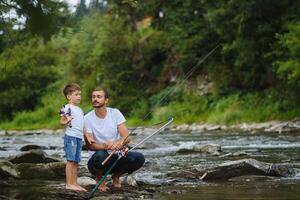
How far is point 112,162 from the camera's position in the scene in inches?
230

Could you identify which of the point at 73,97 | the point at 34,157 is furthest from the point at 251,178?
the point at 34,157

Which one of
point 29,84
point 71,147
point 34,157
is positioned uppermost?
point 71,147

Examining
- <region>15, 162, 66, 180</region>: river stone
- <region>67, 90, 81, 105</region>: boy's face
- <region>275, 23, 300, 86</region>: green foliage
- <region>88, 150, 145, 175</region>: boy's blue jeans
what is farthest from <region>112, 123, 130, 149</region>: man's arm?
<region>275, 23, 300, 86</region>: green foliage

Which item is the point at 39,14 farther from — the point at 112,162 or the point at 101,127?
the point at 112,162

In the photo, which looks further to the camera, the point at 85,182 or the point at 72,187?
the point at 85,182

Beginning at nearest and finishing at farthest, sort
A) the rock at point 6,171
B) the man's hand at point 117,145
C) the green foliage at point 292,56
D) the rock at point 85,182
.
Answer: the man's hand at point 117,145
the rock at point 85,182
the rock at point 6,171
the green foliage at point 292,56

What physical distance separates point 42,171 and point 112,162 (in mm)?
1455

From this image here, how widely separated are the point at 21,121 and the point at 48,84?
4712 mm

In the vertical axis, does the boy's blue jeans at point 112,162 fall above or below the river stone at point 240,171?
above

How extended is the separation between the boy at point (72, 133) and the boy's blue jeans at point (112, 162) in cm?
23

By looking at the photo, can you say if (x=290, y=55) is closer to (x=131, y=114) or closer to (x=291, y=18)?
(x=291, y=18)

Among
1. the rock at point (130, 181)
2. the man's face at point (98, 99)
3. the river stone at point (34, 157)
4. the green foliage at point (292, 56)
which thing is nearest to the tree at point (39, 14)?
the man's face at point (98, 99)

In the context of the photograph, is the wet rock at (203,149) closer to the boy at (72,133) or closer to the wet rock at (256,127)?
the boy at (72,133)

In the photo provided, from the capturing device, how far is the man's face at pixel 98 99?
575 cm
